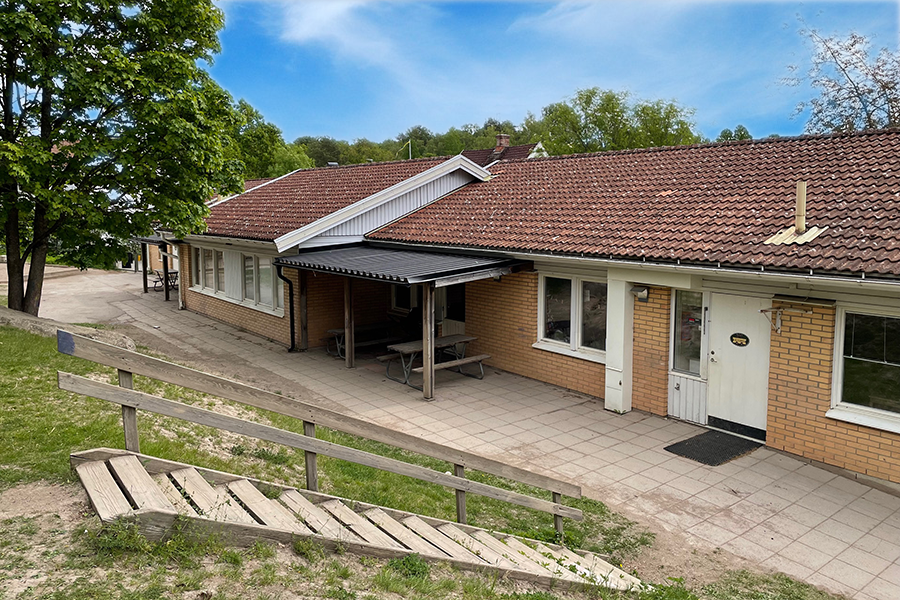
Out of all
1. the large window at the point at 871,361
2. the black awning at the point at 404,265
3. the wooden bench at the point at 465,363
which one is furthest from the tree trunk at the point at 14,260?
the large window at the point at 871,361

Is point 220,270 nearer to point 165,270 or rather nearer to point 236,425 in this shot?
point 165,270

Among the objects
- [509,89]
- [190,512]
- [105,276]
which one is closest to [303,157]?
[105,276]

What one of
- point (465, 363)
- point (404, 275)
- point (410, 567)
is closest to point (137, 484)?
point (410, 567)

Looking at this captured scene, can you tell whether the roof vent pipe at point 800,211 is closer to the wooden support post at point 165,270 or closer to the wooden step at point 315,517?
the wooden step at point 315,517

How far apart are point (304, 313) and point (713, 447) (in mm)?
9596

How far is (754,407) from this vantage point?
9.34 m

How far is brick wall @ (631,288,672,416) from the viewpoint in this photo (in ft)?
33.8

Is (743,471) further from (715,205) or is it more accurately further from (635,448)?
(715,205)

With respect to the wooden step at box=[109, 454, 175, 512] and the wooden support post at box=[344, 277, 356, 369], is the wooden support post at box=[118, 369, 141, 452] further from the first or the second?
the wooden support post at box=[344, 277, 356, 369]

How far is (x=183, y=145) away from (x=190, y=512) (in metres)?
9.08

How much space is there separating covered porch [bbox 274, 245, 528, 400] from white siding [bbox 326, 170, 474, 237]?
1.52ft

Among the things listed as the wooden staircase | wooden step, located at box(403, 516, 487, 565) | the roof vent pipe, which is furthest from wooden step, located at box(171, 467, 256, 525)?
the roof vent pipe

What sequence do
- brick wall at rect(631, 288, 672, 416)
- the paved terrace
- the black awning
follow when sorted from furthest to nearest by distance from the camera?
1. the black awning
2. brick wall at rect(631, 288, 672, 416)
3. the paved terrace

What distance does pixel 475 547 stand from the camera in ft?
16.2
